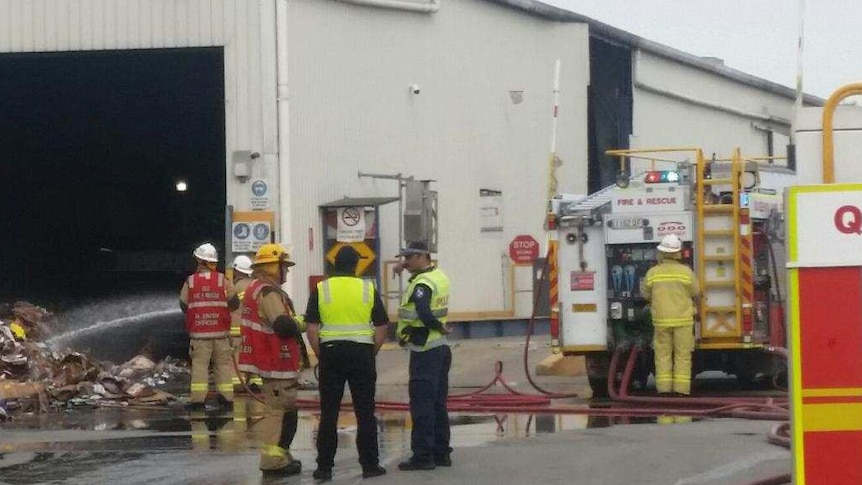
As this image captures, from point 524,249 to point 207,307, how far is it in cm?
1495

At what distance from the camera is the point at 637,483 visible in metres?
10.6

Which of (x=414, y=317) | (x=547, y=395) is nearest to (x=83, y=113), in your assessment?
(x=547, y=395)

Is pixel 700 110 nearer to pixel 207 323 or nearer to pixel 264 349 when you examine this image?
pixel 207 323

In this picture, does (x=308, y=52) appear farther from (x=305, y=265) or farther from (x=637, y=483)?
(x=637, y=483)

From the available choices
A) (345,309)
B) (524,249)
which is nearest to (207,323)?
(345,309)

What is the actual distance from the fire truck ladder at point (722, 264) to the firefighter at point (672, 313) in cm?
46

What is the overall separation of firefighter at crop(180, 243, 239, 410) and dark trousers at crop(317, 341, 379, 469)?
6.46 m

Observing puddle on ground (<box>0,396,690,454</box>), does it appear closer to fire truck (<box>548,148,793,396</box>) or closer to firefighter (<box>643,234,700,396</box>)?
firefighter (<box>643,234,700,396</box>)

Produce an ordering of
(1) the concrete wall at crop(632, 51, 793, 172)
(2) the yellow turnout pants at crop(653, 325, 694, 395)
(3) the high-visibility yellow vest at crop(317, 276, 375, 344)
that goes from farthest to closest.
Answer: (1) the concrete wall at crop(632, 51, 793, 172) < (2) the yellow turnout pants at crop(653, 325, 694, 395) < (3) the high-visibility yellow vest at crop(317, 276, 375, 344)

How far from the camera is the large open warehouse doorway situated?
28891 millimetres

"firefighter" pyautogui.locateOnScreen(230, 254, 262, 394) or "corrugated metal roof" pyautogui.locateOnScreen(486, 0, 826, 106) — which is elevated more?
"corrugated metal roof" pyautogui.locateOnScreen(486, 0, 826, 106)

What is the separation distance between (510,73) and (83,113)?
9.06 m

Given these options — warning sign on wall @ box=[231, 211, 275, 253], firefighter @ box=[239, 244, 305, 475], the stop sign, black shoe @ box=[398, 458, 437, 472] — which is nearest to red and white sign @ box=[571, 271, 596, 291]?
firefighter @ box=[239, 244, 305, 475]

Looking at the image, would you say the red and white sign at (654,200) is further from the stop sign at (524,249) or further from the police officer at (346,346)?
the stop sign at (524,249)
